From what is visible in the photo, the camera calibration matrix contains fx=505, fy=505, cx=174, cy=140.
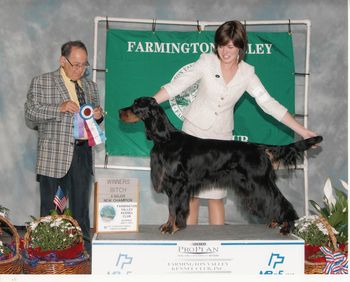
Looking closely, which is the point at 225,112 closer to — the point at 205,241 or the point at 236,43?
the point at 236,43

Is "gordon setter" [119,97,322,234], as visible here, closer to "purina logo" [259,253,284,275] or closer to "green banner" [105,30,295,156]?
"purina logo" [259,253,284,275]

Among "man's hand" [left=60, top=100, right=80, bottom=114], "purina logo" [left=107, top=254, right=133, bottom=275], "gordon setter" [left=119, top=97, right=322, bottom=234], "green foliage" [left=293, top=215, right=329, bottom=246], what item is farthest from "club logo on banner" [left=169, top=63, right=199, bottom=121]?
"purina logo" [left=107, top=254, right=133, bottom=275]

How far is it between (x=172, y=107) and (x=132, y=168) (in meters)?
0.68

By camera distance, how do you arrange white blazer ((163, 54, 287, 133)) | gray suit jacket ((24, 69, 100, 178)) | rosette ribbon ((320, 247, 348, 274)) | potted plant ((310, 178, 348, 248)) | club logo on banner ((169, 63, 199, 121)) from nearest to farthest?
rosette ribbon ((320, 247, 348, 274))
white blazer ((163, 54, 287, 133))
potted plant ((310, 178, 348, 248))
gray suit jacket ((24, 69, 100, 178))
club logo on banner ((169, 63, 199, 121))

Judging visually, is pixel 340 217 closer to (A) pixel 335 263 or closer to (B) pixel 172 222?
(A) pixel 335 263

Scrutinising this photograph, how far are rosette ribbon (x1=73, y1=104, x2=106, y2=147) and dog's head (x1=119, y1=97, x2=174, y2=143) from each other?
0.52 metres

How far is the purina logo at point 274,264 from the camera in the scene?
256 centimetres

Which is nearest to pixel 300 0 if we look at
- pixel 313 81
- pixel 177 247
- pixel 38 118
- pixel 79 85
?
pixel 313 81

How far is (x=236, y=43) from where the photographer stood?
2873 millimetres

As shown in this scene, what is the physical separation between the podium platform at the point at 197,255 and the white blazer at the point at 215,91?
818 mm

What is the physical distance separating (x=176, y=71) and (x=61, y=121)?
1553 millimetres

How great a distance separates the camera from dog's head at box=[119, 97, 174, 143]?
276 cm

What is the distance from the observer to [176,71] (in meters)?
4.55

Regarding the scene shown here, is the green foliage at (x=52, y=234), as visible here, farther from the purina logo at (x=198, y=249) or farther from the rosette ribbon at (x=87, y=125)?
the purina logo at (x=198, y=249)
